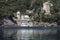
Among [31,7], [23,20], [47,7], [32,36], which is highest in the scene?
[31,7]

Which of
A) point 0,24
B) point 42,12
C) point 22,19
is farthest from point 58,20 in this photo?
point 0,24

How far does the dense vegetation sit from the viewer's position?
13338 cm

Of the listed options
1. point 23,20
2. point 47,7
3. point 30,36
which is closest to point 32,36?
point 30,36

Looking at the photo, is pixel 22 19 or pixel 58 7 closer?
pixel 22 19

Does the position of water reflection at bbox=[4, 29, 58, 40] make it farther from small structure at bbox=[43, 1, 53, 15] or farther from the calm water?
small structure at bbox=[43, 1, 53, 15]

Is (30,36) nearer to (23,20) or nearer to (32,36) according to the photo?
(32,36)

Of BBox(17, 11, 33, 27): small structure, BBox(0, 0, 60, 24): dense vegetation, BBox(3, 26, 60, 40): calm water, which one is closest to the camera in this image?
BBox(3, 26, 60, 40): calm water

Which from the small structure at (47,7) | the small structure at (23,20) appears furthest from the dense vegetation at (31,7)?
the small structure at (23,20)

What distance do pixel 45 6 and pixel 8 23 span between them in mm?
24678

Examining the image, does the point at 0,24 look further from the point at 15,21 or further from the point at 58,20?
the point at 58,20

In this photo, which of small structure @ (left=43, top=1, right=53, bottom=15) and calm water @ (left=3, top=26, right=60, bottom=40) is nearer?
calm water @ (left=3, top=26, right=60, bottom=40)

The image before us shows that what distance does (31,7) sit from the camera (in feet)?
461

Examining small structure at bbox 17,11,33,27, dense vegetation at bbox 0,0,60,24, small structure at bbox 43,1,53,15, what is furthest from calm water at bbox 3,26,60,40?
small structure at bbox 43,1,53,15

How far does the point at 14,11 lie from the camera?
137125 mm
